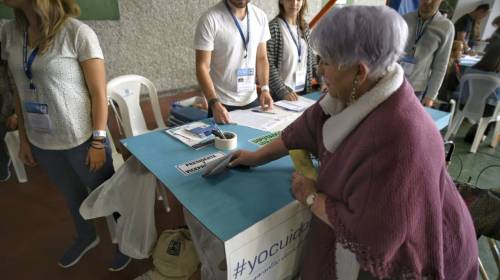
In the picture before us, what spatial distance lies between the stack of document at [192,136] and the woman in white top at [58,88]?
0.31m

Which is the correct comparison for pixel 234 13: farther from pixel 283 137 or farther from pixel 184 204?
pixel 184 204

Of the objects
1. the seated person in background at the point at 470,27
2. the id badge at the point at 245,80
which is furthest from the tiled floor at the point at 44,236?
the seated person in background at the point at 470,27

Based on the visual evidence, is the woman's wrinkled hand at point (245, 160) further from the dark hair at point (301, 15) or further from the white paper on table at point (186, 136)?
the dark hair at point (301, 15)

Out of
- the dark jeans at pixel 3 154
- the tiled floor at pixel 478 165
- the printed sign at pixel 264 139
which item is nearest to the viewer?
the printed sign at pixel 264 139

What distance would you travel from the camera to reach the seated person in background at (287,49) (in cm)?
185

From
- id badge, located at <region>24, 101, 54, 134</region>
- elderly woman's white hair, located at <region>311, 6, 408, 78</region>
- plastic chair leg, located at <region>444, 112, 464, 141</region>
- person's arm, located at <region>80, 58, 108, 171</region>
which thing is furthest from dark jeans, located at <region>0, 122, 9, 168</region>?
plastic chair leg, located at <region>444, 112, 464, 141</region>

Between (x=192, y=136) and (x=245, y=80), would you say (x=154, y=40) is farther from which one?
(x=192, y=136)

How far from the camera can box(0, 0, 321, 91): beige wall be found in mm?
3057

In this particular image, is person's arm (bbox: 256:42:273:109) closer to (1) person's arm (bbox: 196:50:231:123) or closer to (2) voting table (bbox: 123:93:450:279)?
(1) person's arm (bbox: 196:50:231:123)

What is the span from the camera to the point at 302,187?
32.2 inches

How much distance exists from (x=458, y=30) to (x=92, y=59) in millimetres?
5822

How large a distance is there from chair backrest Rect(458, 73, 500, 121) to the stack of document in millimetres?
2901

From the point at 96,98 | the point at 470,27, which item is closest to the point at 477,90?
the point at 470,27

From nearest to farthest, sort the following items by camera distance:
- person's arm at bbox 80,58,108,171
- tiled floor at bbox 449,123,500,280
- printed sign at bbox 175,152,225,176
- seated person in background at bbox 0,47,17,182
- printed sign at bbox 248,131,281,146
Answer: printed sign at bbox 175,152,225,176 → person's arm at bbox 80,58,108,171 → printed sign at bbox 248,131,281,146 → seated person in background at bbox 0,47,17,182 → tiled floor at bbox 449,123,500,280
